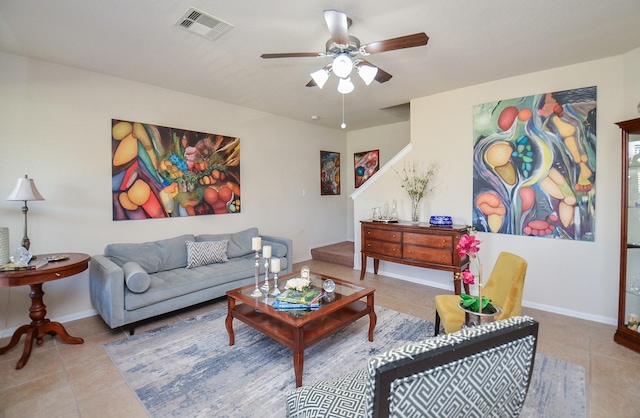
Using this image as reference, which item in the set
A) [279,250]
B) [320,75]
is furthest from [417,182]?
[320,75]

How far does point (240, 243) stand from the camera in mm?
4188

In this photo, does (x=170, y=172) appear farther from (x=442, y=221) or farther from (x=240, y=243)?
(x=442, y=221)

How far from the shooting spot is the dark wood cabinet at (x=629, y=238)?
2.56m

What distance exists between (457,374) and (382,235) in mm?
3346

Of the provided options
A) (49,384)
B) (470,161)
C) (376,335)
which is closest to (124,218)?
(49,384)

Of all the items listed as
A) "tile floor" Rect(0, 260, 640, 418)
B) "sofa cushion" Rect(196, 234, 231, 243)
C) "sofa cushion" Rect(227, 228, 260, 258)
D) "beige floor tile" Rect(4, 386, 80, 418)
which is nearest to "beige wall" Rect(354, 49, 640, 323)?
"tile floor" Rect(0, 260, 640, 418)

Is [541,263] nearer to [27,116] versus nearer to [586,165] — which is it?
[586,165]

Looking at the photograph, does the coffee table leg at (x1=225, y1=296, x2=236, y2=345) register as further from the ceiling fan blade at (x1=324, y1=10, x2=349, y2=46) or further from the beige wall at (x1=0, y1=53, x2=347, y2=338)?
the ceiling fan blade at (x1=324, y1=10, x2=349, y2=46)

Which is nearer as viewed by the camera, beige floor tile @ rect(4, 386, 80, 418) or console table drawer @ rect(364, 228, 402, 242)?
beige floor tile @ rect(4, 386, 80, 418)

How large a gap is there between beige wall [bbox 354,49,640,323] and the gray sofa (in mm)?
2451

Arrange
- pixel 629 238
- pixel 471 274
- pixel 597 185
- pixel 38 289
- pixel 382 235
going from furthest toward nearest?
pixel 382 235
pixel 597 185
pixel 629 238
pixel 38 289
pixel 471 274

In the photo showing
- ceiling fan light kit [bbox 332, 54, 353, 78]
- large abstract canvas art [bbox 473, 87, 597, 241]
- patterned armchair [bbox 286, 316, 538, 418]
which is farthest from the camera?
large abstract canvas art [bbox 473, 87, 597, 241]

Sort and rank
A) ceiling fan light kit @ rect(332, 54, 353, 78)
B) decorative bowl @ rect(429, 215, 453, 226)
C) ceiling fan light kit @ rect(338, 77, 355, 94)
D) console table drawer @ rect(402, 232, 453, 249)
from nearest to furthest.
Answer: ceiling fan light kit @ rect(332, 54, 353, 78)
ceiling fan light kit @ rect(338, 77, 355, 94)
console table drawer @ rect(402, 232, 453, 249)
decorative bowl @ rect(429, 215, 453, 226)

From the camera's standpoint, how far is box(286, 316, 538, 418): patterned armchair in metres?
0.77
